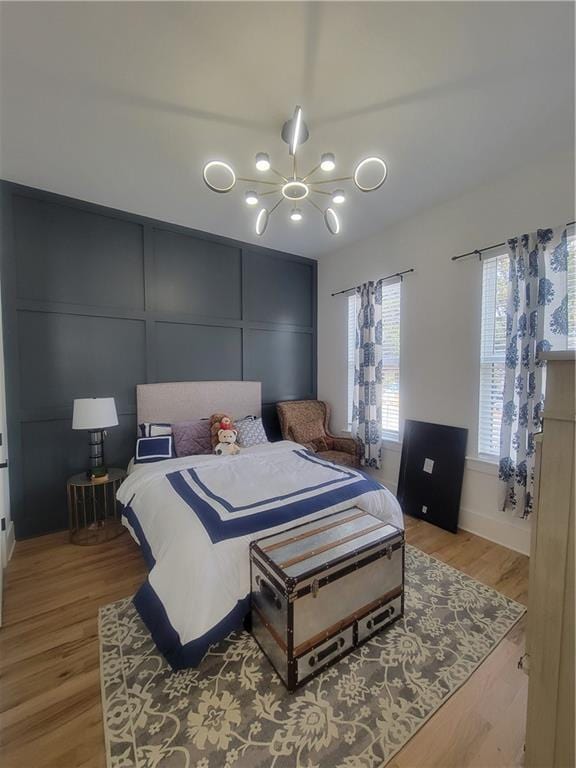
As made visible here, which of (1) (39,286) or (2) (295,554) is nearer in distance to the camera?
(2) (295,554)

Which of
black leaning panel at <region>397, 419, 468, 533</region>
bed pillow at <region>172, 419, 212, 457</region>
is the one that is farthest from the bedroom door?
black leaning panel at <region>397, 419, 468, 533</region>

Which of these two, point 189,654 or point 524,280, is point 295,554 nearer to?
point 189,654

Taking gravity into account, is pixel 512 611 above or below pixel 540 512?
below

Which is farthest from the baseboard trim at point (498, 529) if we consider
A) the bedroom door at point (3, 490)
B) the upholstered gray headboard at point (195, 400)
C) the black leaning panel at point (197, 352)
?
the bedroom door at point (3, 490)

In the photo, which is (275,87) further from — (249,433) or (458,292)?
(249,433)

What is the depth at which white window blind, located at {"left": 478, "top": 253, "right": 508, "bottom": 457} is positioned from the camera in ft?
8.73

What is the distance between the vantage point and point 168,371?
11.3 ft

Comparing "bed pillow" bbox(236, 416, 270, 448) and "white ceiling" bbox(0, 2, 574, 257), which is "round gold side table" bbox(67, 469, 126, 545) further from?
"white ceiling" bbox(0, 2, 574, 257)

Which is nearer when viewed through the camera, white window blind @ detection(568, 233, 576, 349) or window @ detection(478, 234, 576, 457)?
white window blind @ detection(568, 233, 576, 349)

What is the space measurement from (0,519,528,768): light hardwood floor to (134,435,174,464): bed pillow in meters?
0.77

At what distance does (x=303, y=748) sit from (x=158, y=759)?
0.55 metres

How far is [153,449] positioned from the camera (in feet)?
9.45

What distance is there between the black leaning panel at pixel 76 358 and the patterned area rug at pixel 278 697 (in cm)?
190

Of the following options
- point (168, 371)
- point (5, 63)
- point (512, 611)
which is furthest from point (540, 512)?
point (168, 371)
